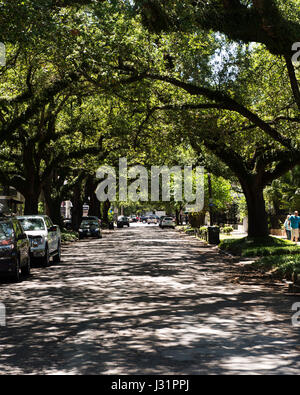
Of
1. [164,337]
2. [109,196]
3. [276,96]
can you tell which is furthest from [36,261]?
[109,196]

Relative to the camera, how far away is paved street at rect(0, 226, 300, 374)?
6.49m

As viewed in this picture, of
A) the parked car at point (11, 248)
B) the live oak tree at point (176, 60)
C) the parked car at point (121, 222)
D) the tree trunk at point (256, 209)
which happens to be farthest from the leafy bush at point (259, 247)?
the parked car at point (121, 222)

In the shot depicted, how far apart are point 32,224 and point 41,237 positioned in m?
1.29

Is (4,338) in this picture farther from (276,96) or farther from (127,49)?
(276,96)

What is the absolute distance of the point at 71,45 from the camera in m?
15.9

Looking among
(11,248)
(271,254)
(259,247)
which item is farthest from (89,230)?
(11,248)

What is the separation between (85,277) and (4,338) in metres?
8.02

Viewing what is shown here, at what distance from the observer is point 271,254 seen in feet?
70.2

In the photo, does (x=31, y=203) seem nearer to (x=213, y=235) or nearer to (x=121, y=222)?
(x=213, y=235)

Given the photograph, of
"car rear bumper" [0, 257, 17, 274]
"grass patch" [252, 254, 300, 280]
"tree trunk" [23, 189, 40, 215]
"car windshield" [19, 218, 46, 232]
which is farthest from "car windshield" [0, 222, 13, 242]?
"tree trunk" [23, 189, 40, 215]

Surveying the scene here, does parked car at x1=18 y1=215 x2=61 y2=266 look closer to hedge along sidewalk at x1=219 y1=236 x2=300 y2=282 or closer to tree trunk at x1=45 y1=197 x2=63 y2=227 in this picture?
hedge along sidewalk at x1=219 y1=236 x2=300 y2=282

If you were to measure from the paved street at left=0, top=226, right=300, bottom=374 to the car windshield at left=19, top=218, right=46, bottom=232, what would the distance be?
4428 millimetres

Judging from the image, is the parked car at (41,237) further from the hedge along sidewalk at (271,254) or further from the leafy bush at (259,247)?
the leafy bush at (259,247)

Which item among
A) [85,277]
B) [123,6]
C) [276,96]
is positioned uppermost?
[123,6]
